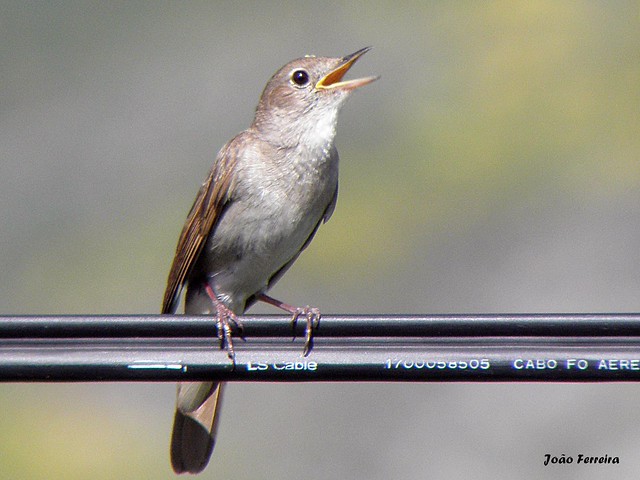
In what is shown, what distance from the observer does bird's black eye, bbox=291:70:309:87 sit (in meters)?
6.61

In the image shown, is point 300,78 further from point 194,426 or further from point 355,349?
point 355,349

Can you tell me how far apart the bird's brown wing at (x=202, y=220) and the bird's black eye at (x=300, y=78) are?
0.56 metres

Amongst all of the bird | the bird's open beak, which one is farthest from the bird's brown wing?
the bird's open beak

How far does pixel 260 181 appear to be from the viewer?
618 cm

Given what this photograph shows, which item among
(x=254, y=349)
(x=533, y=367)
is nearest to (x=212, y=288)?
(x=254, y=349)

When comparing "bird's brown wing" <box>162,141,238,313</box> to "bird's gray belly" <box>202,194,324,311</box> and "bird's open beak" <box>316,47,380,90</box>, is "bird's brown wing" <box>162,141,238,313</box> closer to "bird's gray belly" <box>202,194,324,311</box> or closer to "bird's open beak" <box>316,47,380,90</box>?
"bird's gray belly" <box>202,194,324,311</box>

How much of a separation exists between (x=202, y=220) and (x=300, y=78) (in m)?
1.07

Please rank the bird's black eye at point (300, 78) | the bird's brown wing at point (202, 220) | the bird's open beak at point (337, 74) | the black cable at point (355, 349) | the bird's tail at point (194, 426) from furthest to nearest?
the bird's black eye at point (300, 78)
the bird's open beak at point (337, 74)
the bird's brown wing at point (202, 220)
the bird's tail at point (194, 426)
the black cable at point (355, 349)

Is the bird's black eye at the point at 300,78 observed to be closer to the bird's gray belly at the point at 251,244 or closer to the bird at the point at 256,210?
the bird at the point at 256,210

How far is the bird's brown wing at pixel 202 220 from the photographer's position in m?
6.23

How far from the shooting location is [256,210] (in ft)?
20.1

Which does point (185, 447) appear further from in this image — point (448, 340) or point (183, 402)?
point (448, 340)

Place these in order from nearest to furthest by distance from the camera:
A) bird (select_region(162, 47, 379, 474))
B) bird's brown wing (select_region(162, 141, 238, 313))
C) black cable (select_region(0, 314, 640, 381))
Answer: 1. black cable (select_region(0, 314, 640, 381))
2. bird (select_region(162, 47, 379, 474))
3. bird's brown wing (select_region(162, 141, 238, 313))

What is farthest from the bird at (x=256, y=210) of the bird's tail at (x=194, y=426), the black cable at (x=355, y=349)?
the black cable at (x=355, y=349)
